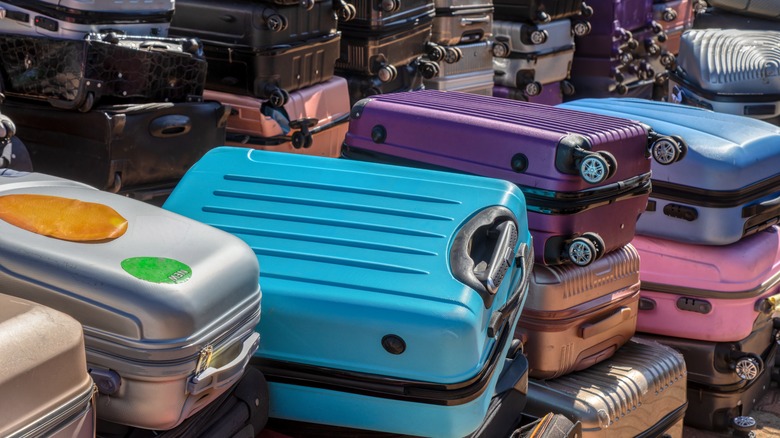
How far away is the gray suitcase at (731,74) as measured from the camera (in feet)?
18.5

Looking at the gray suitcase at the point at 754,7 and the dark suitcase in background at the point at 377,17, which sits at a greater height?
the dark suitcase in background at the point at 377,17

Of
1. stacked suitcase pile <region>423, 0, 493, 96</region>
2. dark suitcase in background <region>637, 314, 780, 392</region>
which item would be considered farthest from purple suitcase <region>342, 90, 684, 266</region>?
stacked suitcase pile <region>423, 0, 493, 96</region>

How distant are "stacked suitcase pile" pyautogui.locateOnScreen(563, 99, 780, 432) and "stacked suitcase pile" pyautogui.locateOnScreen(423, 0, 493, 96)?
199cm

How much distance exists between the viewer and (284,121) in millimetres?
4629

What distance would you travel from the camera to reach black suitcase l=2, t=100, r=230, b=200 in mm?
3664

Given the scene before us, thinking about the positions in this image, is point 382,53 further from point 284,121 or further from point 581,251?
point 581,251

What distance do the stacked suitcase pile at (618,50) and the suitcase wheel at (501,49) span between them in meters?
0.91

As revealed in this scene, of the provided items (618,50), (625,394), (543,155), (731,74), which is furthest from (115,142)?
(618,50)

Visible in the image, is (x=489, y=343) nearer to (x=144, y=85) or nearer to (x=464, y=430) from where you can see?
(x=464, y=430)

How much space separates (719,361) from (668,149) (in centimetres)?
99

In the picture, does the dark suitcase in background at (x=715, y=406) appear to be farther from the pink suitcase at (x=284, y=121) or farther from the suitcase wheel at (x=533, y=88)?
the suitcase wheel at (x=533, y=88)

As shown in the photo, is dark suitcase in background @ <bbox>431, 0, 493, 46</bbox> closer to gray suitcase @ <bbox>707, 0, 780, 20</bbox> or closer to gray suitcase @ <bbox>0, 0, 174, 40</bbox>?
gray suitcase @ <bbox>707, 0, 780, 20</bbox>

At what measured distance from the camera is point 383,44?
5523 millimetres

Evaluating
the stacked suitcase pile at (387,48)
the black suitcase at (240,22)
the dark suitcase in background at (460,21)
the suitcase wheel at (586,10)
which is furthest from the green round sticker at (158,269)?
the suitcase wheel at (586,10)
